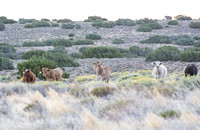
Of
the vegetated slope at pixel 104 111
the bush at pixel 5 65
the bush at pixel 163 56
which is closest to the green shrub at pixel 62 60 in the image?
the bush at pixel 5 65

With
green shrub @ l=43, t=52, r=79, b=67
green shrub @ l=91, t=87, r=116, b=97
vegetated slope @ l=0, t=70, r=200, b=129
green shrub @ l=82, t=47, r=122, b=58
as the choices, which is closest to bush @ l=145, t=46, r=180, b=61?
green shrub @ l=82, t=47, r=122, b=58

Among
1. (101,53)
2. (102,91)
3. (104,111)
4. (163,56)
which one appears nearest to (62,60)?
(101,53)

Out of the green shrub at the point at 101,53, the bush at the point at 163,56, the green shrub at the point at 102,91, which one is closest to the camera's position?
the green shrub at the point at 102,91

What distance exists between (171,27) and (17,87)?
151 feet

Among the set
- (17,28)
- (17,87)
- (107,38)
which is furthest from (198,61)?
(17,28)

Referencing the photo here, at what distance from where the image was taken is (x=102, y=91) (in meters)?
10.7

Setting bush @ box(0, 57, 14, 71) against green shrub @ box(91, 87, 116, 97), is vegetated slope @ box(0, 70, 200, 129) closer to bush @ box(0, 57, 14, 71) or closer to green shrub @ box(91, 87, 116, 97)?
green shrub @ box(91, 87, 116, 97)

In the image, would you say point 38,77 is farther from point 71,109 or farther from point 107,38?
point 107,38

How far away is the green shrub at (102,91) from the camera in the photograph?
1052 cm

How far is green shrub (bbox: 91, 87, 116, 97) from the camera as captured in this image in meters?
10.5

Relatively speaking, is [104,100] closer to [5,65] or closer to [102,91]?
[102,91]

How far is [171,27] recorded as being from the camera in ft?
181

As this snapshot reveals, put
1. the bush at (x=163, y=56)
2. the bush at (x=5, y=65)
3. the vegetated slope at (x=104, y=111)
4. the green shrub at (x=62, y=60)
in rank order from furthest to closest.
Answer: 1. the bush at (x=163, y=56)
2. the green shrub at (x=62, y=60)
3. the bush at (x=5, y=65)
4. the vegetated slope at (x=104, y=111)

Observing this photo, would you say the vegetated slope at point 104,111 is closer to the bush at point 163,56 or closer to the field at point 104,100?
the field at point 104,100
